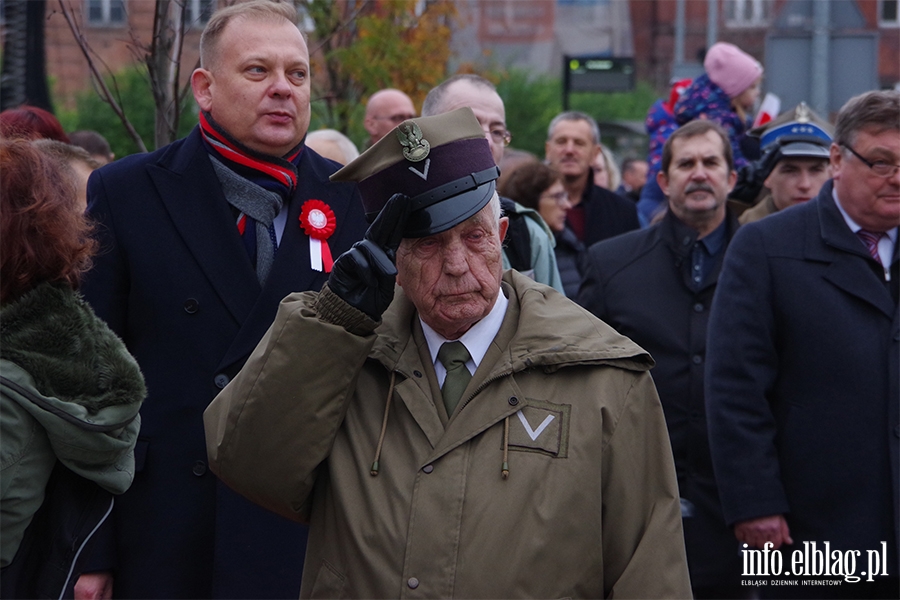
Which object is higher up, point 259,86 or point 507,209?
point 259,86

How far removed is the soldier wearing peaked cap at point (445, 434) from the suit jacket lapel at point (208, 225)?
79cm

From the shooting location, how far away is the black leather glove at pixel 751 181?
22.8 ft

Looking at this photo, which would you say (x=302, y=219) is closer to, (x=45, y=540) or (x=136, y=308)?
(x=136, y=308)

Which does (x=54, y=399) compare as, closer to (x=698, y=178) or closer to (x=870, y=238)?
(x=870, y=238)

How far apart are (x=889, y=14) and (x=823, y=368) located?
42.9 meters

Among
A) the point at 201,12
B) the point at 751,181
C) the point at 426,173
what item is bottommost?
the point at 751,181

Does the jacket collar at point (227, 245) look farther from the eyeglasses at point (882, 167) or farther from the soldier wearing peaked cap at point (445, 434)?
the eyeglasses at point (882, 167)

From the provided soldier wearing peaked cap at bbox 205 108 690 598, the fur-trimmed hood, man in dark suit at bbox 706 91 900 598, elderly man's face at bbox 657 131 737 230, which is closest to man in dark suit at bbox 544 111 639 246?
elderly man's face at bbox 657 131 737 230

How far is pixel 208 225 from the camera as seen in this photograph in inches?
147

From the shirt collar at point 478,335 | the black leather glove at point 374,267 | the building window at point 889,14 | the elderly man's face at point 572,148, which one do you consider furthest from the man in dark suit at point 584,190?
the building window at point 889,14

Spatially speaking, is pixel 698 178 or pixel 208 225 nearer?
pixel 208 225

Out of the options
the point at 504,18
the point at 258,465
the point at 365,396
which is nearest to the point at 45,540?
the point at 258,465

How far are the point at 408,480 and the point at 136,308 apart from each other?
1.31 metres

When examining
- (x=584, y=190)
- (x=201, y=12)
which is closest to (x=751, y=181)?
(x=584, y=190)
